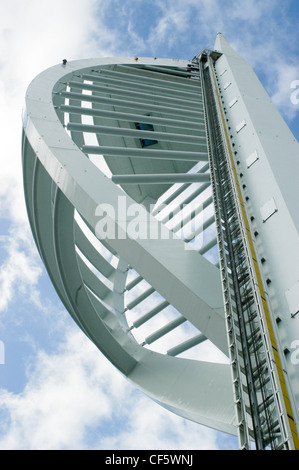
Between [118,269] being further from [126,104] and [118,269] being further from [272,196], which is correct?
[272,196]

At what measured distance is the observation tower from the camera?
11.0ft

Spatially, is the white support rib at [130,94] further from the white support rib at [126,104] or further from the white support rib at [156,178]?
the white support rib at [156,178]

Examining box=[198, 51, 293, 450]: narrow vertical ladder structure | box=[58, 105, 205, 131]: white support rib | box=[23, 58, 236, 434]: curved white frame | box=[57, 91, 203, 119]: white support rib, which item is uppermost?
box=[57, 91, 203, 119]: white support rib

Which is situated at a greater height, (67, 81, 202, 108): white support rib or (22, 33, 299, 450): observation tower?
(67, 81, 202, 108): white support rib

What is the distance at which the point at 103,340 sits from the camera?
841 cm

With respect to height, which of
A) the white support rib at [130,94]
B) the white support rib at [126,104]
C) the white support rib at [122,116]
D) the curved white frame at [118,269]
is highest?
the white support rib at [130,94]

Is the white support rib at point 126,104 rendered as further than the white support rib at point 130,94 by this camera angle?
No

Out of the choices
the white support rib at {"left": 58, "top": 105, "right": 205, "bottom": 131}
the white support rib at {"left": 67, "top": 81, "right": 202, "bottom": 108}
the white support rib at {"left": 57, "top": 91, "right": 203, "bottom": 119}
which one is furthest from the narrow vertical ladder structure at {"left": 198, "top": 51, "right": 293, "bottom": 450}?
the white support rib at {"left": 67, "top": 81, "right": 202, "bottom": 108}

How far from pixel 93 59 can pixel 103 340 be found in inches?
287

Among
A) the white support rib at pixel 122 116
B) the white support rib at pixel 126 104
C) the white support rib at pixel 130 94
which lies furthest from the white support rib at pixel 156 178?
the white support rib at pixel 130 94

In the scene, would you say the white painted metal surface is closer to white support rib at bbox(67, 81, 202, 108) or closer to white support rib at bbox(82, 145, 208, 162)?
white support rib at bbox(82, 145, 208, 162)

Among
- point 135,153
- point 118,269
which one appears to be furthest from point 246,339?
point 118,269

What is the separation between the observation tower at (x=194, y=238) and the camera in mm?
3340

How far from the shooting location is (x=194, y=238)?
1003cm
